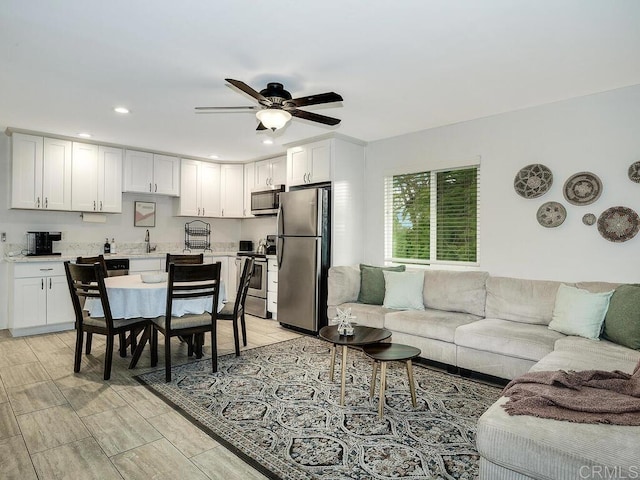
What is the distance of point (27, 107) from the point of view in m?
3.80

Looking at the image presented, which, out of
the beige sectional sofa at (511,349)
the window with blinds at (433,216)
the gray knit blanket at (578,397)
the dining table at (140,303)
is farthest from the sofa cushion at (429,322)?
the dining table at (140,303)

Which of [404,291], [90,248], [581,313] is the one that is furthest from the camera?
[90,248]

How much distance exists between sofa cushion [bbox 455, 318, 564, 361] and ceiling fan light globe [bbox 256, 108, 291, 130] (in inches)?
92.8

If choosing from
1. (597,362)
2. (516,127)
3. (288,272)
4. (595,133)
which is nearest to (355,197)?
(288,272)

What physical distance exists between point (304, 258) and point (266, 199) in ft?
5.33

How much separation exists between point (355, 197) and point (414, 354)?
2.81m

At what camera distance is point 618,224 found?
3225mm

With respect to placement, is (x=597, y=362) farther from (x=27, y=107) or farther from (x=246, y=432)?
(x=27, y=107)

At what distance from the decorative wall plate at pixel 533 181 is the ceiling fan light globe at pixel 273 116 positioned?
239 centimetres

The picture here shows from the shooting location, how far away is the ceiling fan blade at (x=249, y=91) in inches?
97.1

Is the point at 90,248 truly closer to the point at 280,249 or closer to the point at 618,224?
the point at 280,249

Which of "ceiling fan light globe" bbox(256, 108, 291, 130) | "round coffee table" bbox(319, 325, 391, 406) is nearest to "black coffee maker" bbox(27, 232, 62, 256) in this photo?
"ceiling fan light globe" bbox(256, 108, 291, 130)

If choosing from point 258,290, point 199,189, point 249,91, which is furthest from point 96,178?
point 249,91

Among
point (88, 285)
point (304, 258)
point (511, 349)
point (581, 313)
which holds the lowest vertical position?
point (511, 349)
